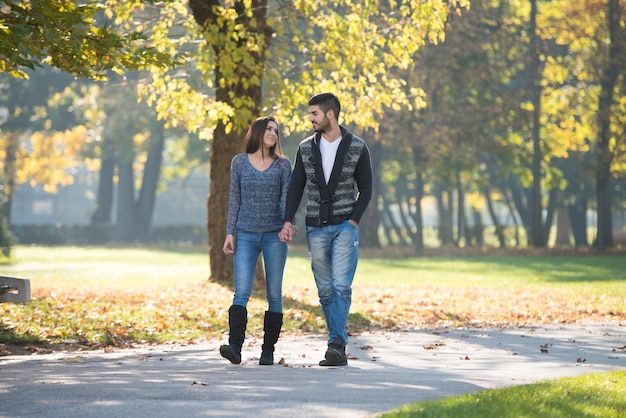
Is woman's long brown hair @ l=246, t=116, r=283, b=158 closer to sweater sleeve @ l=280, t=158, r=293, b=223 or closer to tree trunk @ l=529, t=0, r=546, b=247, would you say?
sweater sleeve @ l=280, t=158, r=293, b=223

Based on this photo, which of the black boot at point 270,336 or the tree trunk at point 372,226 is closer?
the black boot at point 270,336

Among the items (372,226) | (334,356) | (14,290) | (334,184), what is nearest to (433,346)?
(334,356)

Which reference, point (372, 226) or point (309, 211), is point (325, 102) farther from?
point (372, 226)

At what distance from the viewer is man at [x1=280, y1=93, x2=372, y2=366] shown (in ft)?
28.3

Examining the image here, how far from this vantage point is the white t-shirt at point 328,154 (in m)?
8.69

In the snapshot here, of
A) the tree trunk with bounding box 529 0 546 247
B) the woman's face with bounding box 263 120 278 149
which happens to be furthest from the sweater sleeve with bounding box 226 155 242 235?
the tree trunk with bounding box 529 0 546 247

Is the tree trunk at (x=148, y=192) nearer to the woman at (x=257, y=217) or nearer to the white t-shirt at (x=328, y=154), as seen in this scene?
the woman at (x=257, y=217)

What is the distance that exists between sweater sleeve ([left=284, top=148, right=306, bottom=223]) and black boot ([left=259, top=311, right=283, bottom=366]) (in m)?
0.87

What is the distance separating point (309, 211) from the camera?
8750 mm

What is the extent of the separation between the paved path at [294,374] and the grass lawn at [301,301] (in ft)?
5.37

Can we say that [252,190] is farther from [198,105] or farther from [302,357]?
[198,105]

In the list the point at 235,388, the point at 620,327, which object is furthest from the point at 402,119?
the point at 235,388

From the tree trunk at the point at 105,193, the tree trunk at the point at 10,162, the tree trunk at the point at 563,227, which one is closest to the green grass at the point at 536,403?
the tree trunk at the point at 10,162

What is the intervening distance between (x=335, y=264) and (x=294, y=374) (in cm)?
106
